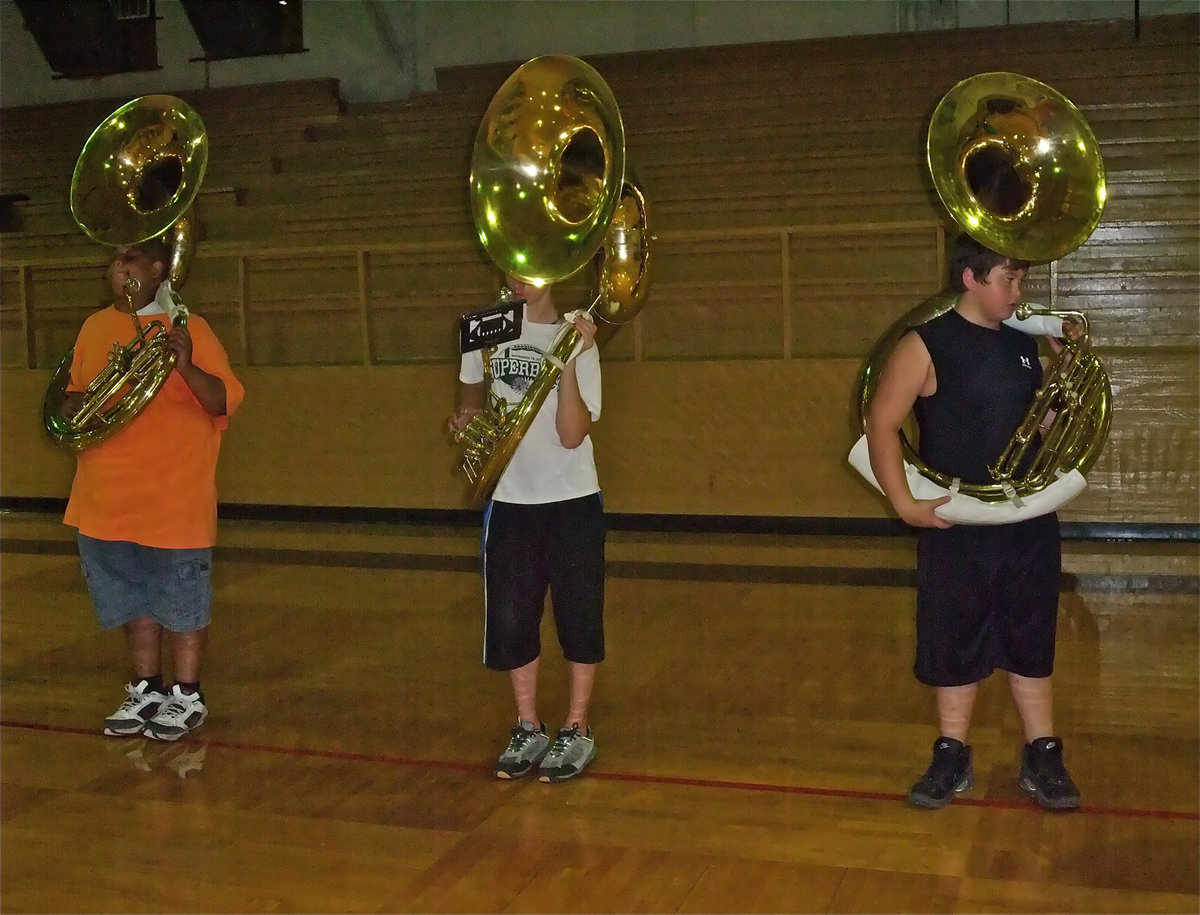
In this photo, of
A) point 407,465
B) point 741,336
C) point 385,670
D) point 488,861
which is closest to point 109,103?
point 407,465

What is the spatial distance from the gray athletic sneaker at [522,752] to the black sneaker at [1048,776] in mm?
1216

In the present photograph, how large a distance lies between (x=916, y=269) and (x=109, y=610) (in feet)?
19.5

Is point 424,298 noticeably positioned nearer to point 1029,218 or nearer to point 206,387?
point 206,387

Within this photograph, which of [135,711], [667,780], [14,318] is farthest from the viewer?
[14,318]

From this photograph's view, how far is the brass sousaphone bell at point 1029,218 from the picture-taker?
113 inches

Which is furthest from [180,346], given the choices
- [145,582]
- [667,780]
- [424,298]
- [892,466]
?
[424,298]

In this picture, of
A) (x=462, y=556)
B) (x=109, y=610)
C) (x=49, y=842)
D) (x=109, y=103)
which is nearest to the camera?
(x=49, y=842)

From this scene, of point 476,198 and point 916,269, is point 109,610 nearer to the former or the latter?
point 476,198

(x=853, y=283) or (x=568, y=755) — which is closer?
(x=568, y=755)

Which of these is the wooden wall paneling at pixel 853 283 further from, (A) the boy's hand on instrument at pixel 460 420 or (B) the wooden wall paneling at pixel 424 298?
(A) the boy's hand on instrument at pixel 460 420

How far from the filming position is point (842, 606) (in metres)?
5.13

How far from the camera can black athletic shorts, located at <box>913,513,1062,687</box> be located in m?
2.94

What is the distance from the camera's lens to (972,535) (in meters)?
2.93

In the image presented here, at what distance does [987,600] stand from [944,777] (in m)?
0.43
